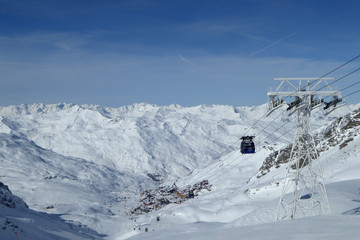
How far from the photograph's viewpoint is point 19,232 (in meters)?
24.7

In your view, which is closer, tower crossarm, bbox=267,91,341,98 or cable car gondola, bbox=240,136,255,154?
tower crossarm, bbox=267,91,341,98

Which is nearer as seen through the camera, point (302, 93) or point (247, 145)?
point (302, 93)

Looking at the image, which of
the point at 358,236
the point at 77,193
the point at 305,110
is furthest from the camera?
the point at 77,193

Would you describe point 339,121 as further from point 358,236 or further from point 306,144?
point 358,236

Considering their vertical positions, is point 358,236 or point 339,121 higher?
point 339,121

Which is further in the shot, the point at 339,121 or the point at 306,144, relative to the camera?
the point at 339,121

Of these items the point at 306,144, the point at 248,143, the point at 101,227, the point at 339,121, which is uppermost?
the point at 339,121

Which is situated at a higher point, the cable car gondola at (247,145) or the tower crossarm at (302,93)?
the tower crossarm at (302,93)

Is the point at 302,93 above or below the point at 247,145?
above

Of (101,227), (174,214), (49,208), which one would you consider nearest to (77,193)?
(49,208)

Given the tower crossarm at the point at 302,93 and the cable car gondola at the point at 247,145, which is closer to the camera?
the tower crossarm at the point at 302,93

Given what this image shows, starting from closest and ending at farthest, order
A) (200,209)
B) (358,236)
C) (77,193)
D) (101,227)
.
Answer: (358,236)
(200,209)
(101,227)
(77,193)

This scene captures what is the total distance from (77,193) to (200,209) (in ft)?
369

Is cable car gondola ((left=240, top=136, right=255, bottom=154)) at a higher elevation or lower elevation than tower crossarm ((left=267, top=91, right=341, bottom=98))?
lower
